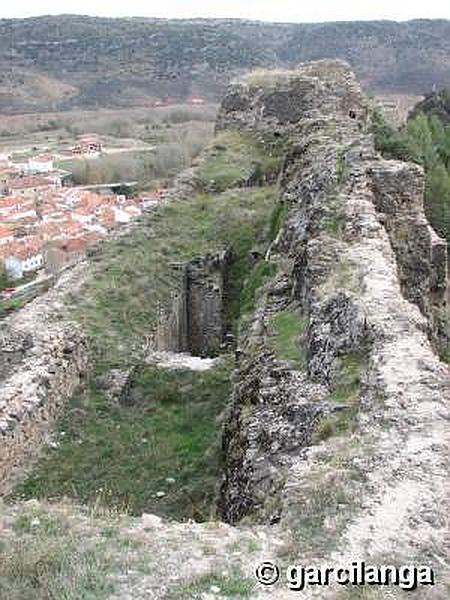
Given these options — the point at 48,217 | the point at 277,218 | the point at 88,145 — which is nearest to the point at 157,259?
the point at 277,218

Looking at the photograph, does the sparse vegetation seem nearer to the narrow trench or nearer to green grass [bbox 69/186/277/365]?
the narrow trench

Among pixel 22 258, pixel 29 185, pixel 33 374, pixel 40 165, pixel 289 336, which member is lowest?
pixel 29 185

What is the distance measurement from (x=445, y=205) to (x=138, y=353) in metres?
20.3

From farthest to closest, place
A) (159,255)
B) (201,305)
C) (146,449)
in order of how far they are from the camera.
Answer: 1. (201,305)
2. (159,255)
3. (146,449)

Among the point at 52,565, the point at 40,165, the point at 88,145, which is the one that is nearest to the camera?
the point at 52,565

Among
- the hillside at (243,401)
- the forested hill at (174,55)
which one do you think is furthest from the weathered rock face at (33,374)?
the forested hill at (174,55)

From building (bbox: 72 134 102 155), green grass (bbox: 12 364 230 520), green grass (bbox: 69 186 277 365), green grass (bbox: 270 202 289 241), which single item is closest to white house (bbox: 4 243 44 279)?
green grass (bbox: 69 186 277 365)

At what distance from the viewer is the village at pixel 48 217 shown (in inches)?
2245

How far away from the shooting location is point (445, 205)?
1161 inches

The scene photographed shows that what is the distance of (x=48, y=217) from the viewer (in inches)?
2776

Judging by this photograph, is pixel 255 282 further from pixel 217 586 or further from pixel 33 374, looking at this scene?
pixel 217 586

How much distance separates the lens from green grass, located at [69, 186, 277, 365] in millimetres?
12000

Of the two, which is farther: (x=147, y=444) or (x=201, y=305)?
(x=201, y=305)

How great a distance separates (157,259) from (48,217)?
57.4m
